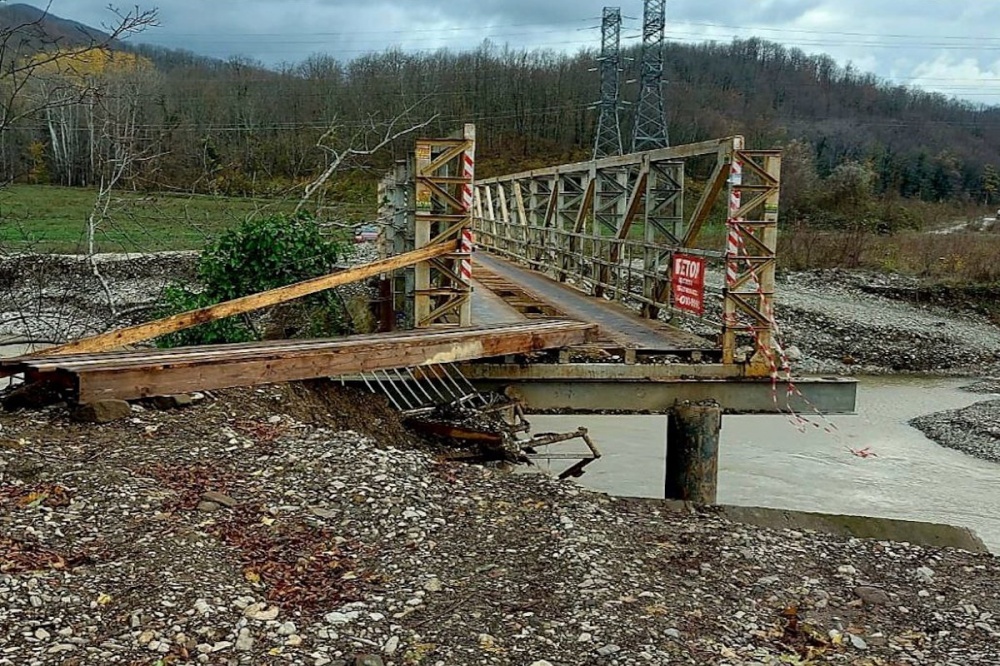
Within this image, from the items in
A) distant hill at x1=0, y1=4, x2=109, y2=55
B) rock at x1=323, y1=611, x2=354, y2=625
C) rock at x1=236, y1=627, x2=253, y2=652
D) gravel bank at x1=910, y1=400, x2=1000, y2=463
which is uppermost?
distant hill at x1=0, y1=4, x2=109, y2=55

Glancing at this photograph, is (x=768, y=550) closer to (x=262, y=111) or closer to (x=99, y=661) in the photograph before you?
(x=99, y=661)

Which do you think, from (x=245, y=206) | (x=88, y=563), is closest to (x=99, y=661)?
(x=88, y=563)

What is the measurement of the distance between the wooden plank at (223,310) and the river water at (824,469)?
17.3 ft

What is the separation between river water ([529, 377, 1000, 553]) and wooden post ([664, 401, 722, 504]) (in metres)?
3.41

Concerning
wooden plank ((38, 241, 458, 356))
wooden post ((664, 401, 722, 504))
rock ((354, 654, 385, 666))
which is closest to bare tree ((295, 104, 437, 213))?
wooden plank ((38, 241, 458, 356))

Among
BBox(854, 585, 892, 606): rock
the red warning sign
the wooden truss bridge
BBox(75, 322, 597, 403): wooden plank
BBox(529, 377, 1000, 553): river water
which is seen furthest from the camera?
BBox(529, 377, 1000, 553): river water

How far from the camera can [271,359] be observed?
7.83 m

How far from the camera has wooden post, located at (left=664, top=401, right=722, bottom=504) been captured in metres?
9.31

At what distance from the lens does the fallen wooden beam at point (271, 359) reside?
7.03 meters

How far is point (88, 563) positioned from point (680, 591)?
3.29 m

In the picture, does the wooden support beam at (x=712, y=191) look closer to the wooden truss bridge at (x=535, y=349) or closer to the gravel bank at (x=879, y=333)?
the wooden truss bridge at (x=535, y=349)

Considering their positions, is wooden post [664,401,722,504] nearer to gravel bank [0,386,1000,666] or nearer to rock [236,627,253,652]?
gravel bank [0,386,1000,666]

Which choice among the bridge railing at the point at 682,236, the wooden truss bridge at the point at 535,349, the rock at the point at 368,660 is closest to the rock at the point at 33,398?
the wooden truss bridge at the point at 535,349

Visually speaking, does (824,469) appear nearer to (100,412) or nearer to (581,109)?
(100,412)
